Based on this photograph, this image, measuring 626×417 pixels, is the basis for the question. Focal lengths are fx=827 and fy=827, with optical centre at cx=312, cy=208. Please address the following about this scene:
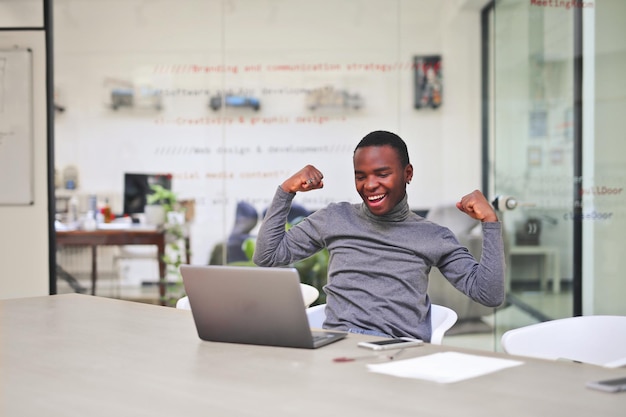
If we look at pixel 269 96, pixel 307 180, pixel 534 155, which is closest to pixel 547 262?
pixel 534 155

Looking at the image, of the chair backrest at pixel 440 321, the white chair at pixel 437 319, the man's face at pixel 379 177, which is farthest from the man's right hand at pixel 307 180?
the chair backrest at pixel 440 321

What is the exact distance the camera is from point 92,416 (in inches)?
56.8

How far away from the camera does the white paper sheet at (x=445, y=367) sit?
5.49ft

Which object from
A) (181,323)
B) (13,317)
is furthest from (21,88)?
(181,323)

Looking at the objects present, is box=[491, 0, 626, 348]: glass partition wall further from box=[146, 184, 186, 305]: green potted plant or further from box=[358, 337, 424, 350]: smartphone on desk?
box=[358, 337, 424, 350]: smartphone on desk

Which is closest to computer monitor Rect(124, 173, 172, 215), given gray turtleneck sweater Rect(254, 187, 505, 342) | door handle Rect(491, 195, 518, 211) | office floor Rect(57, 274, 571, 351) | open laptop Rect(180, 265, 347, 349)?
office floor Rect(57, 274, 571, 351)

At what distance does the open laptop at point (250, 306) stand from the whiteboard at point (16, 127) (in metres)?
3.39

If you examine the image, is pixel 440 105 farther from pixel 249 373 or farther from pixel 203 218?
pixel 249 373

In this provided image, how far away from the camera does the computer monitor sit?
4.93m

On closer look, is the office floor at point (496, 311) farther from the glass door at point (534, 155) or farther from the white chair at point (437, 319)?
the white chair at point (437, 319)

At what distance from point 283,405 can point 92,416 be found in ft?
1.10

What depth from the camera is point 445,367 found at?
175cm

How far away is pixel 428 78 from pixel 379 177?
2.38 metres

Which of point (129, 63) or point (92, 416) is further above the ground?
point (129, 63)
